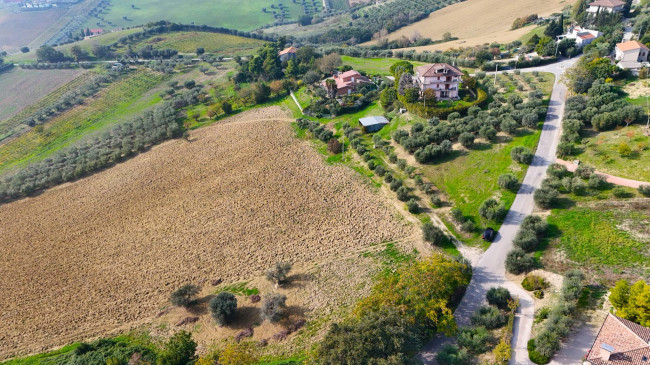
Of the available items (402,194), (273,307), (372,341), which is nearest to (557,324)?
(372,341)

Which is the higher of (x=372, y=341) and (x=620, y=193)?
(x=372, y=341)

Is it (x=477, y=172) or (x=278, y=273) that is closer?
(x=278, y=273)

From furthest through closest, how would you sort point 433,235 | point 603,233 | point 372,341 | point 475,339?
point 433,235, point 603,233, point 475,339, point 372,341

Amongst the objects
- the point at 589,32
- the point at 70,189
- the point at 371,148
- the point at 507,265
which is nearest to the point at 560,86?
the point at 589,32

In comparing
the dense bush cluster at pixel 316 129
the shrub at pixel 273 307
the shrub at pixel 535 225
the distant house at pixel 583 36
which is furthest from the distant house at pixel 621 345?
the distant house at pixel 583 36

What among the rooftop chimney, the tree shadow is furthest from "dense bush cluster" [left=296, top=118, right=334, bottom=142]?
the rooftop chimney

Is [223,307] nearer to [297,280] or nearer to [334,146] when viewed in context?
[297,280]

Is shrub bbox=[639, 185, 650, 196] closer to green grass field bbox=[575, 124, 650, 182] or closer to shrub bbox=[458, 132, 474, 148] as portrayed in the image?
green grass field bbox=[575, 124, 650, 182]
